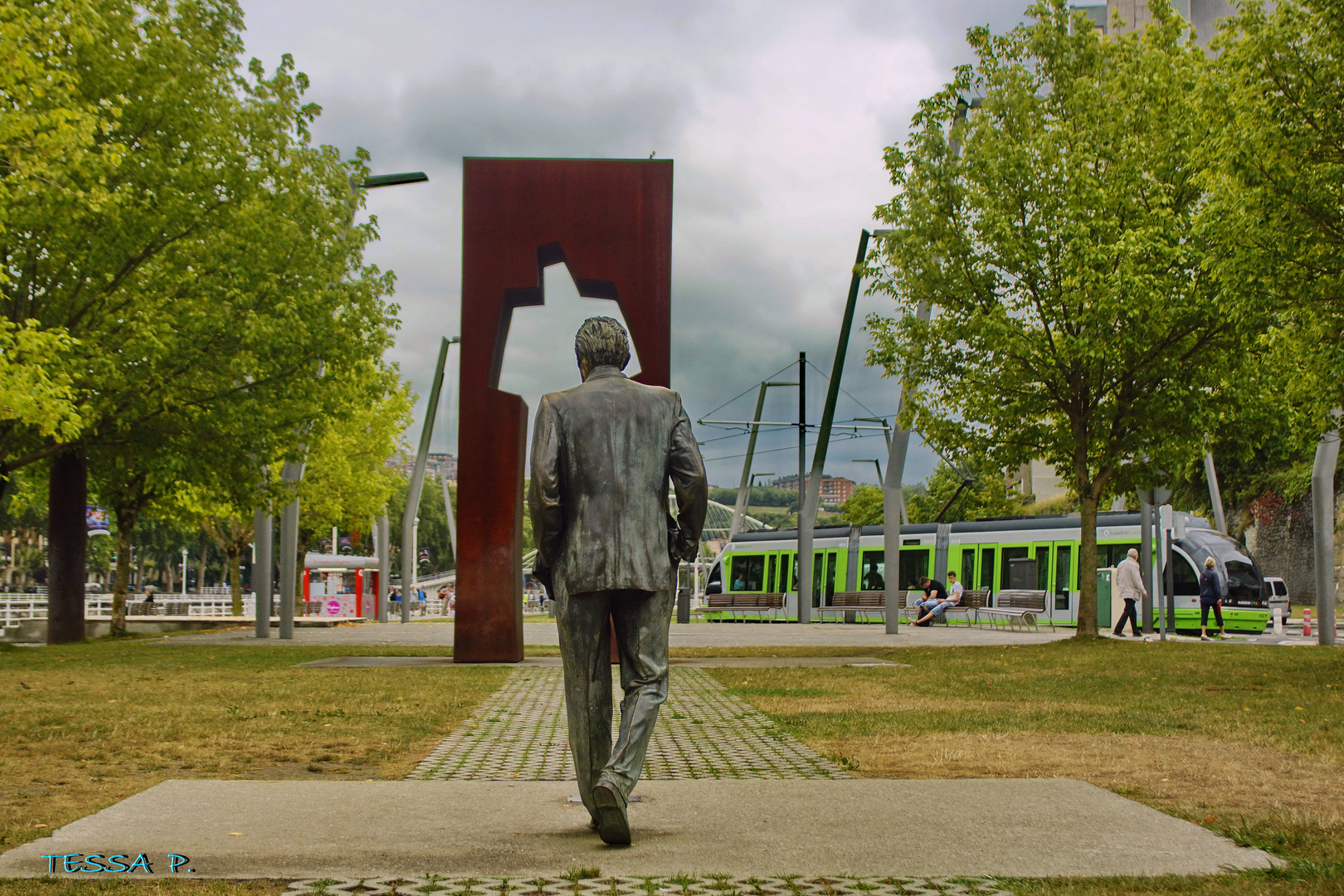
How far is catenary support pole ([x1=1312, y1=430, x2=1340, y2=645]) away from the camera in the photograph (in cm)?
2136

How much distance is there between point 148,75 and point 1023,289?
13604 millimetres

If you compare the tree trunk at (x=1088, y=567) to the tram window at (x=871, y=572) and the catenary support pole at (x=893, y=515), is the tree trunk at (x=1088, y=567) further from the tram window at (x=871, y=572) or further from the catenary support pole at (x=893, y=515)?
the tram window at (x=871, y=572)

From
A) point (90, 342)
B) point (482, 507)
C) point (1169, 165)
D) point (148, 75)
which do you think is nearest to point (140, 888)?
point (482, 507)

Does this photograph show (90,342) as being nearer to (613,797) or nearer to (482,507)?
(482,507)

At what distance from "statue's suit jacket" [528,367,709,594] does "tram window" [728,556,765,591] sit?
38430 mm

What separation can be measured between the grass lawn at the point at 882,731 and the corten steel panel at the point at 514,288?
121cm

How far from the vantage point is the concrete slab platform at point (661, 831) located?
4.30 m

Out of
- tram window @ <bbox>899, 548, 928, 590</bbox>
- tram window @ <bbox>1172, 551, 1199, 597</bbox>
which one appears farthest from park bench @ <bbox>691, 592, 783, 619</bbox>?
tram window @ <bbox>1172, 551, 1199, 597</bbox>

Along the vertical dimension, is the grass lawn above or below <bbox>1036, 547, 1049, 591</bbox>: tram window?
below

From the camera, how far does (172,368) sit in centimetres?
1916

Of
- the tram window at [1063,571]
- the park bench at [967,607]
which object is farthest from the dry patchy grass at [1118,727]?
the park bench at [967,607]

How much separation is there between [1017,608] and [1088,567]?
12205 mm

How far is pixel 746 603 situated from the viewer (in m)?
41.7

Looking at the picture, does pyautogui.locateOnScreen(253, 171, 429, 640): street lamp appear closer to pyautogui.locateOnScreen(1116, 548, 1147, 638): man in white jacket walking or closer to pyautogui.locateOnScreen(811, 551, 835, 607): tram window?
pyautogui.locateOnScreen(1116, 548, 1147, 638): man in white jacket walking
